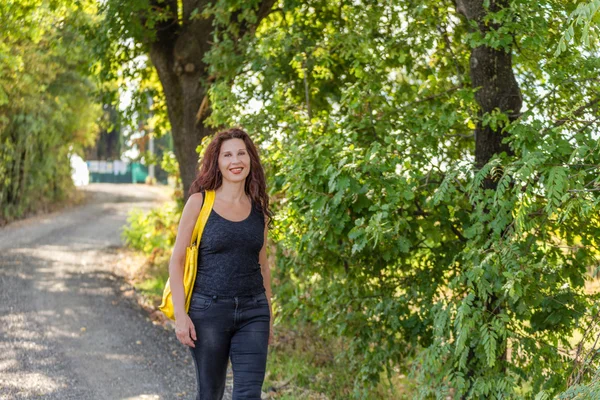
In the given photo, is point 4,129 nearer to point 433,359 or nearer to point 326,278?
point 326,278

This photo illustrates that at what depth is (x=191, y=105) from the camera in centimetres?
1166

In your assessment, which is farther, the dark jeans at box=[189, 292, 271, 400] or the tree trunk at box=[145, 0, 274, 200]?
the tree trunk at box=[145, 0, 274, 200]

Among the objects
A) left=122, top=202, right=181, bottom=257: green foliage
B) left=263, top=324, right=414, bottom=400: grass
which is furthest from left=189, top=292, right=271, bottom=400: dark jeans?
left=122, top=202, right=181, bottom=257: green foliage

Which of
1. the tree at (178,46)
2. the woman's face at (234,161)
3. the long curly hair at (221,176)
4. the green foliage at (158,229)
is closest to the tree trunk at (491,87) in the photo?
the long curly hair at (221,176)

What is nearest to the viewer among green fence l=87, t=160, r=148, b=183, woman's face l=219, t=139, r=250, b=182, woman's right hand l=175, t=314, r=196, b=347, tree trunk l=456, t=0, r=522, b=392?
woman's right hand l=175, t=314, r=196, b=347

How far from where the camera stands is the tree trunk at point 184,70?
11.6 m

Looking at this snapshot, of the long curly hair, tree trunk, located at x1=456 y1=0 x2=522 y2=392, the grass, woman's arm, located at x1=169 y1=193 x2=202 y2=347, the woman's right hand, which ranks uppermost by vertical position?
tree trunk, located at x1=456 y1=0 x2=522 y2=392

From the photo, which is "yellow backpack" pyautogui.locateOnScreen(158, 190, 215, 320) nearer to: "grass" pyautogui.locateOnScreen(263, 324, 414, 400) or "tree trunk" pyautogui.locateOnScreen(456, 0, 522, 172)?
"tree trunk" pyautogui.locateOnScreen(456, 0, 522, 172)

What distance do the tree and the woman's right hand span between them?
6462 mm

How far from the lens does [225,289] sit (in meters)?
4.65

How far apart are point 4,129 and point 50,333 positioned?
13.9 m

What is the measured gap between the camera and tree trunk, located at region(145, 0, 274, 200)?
11648 mm

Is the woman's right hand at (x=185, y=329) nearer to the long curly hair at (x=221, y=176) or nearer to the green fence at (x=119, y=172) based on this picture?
the long curly hair at (x=221, y=176)

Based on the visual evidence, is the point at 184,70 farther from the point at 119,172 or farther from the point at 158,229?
the point at 119,172
